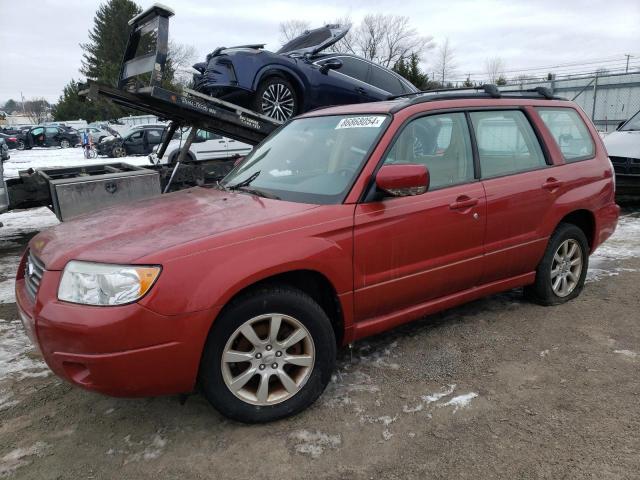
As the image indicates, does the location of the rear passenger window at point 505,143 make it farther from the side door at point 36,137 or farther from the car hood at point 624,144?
the side door at point 36,137

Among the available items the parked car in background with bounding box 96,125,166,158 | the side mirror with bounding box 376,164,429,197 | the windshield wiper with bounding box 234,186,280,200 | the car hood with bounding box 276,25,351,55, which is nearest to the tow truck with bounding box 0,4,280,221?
the car hood with bounding box 276,25,351,55

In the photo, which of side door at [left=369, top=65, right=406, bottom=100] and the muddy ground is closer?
the muddy ground

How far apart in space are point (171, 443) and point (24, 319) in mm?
1021

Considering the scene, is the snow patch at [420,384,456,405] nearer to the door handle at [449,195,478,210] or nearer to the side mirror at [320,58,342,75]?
the door handle at [449,195,478,210]

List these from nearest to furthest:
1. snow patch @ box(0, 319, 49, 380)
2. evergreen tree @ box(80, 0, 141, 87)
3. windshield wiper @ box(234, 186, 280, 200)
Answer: windshield wiper @ box(234, 186, 280, 200) < snow patch @ box(0, 319, 49, 380) < evergreen tree @ box(80, 0, 141, 87)

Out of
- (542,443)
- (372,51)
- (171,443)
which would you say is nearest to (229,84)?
(171,443)

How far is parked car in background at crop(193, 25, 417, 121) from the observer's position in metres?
7.11

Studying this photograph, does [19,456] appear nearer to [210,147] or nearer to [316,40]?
[316,40]

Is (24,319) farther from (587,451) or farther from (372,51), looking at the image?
(372,51)

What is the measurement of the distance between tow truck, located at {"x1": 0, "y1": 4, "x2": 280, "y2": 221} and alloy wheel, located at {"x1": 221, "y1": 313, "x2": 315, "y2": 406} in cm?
380

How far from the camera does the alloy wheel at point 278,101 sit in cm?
746

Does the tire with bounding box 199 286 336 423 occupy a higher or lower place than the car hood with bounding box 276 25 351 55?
lower

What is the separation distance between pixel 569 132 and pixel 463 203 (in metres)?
1.64

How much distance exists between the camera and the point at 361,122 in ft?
11.1
